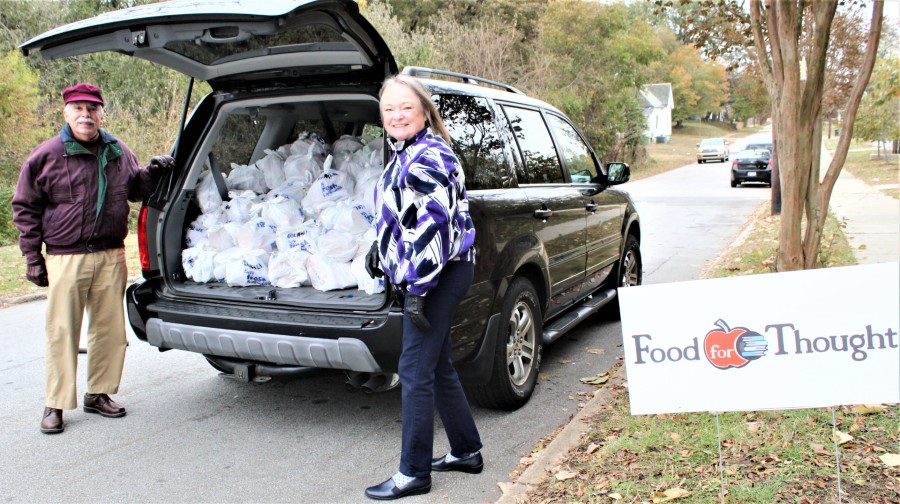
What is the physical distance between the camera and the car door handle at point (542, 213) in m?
4.80

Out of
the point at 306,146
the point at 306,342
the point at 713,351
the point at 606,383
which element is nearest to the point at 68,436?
the point at 306,342

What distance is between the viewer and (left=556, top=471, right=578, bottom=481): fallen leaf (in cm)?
361

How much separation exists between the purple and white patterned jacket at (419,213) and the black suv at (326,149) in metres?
0.47

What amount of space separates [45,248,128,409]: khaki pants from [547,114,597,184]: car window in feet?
10.6

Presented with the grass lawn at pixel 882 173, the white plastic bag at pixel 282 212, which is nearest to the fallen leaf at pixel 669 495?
the white plastic bag at pixel 282 212

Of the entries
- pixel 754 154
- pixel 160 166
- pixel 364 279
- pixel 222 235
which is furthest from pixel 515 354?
pixel 754 154

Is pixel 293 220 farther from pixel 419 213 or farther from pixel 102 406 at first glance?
pixel 419 213

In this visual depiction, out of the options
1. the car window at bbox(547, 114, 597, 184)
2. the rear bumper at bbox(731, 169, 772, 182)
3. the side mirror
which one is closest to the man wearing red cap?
the car window at bbox(547, 114, 597, 184)

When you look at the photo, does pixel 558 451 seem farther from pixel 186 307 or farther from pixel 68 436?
pixel 68 436

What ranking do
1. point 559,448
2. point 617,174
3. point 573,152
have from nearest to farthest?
point 559,448, point 573,152, point 617,174

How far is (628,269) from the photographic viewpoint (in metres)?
7.35

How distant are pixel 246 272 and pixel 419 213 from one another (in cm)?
180

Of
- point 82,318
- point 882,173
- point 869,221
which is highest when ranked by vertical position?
point 82,318

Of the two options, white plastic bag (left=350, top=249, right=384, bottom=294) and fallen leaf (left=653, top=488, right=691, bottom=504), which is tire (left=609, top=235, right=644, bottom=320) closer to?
white plastic bag (left=350, top=249, right=384, bottom=294)
